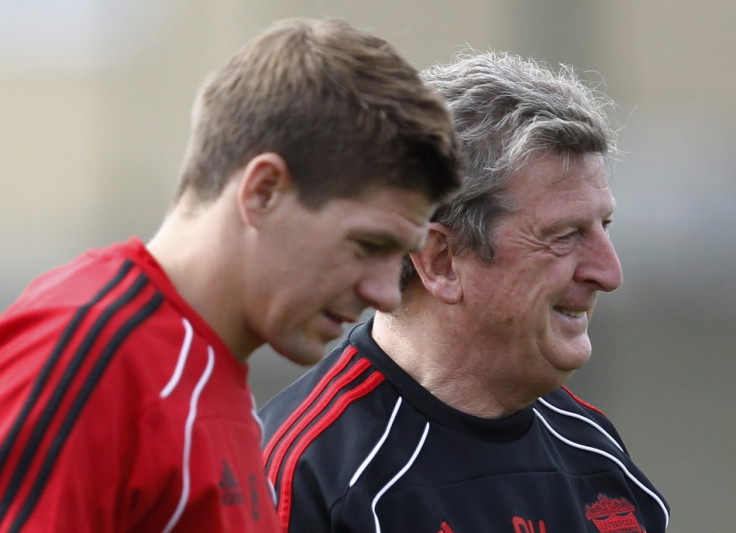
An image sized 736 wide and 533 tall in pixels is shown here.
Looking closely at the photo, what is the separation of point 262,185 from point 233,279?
0.11 metres

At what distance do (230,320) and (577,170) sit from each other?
0.92 meters

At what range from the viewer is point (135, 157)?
14.5 ft

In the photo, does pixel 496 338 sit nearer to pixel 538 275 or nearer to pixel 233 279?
pixel 538 275

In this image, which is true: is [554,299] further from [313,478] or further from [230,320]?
[230,320]

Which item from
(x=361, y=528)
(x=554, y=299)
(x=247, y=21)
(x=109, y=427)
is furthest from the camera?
(x=247, y=21)

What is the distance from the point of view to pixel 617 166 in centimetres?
425

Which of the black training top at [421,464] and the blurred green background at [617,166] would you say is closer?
the black training top at [421,464]

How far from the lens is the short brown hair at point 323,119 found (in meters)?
1.18

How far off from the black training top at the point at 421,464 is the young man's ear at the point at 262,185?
0.64 meters

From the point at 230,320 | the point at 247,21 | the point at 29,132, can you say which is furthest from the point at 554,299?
the point at 29,132

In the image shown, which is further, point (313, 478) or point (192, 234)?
point (313, 478)

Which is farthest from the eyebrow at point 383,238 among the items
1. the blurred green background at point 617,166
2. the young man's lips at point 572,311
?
the blurred green background at point 617,166

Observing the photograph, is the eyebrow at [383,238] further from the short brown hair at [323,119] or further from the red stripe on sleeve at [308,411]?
the red stripe on sleeve at [308,411]

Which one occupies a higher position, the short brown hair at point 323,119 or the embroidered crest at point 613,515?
the short brown hair at point 323,119
